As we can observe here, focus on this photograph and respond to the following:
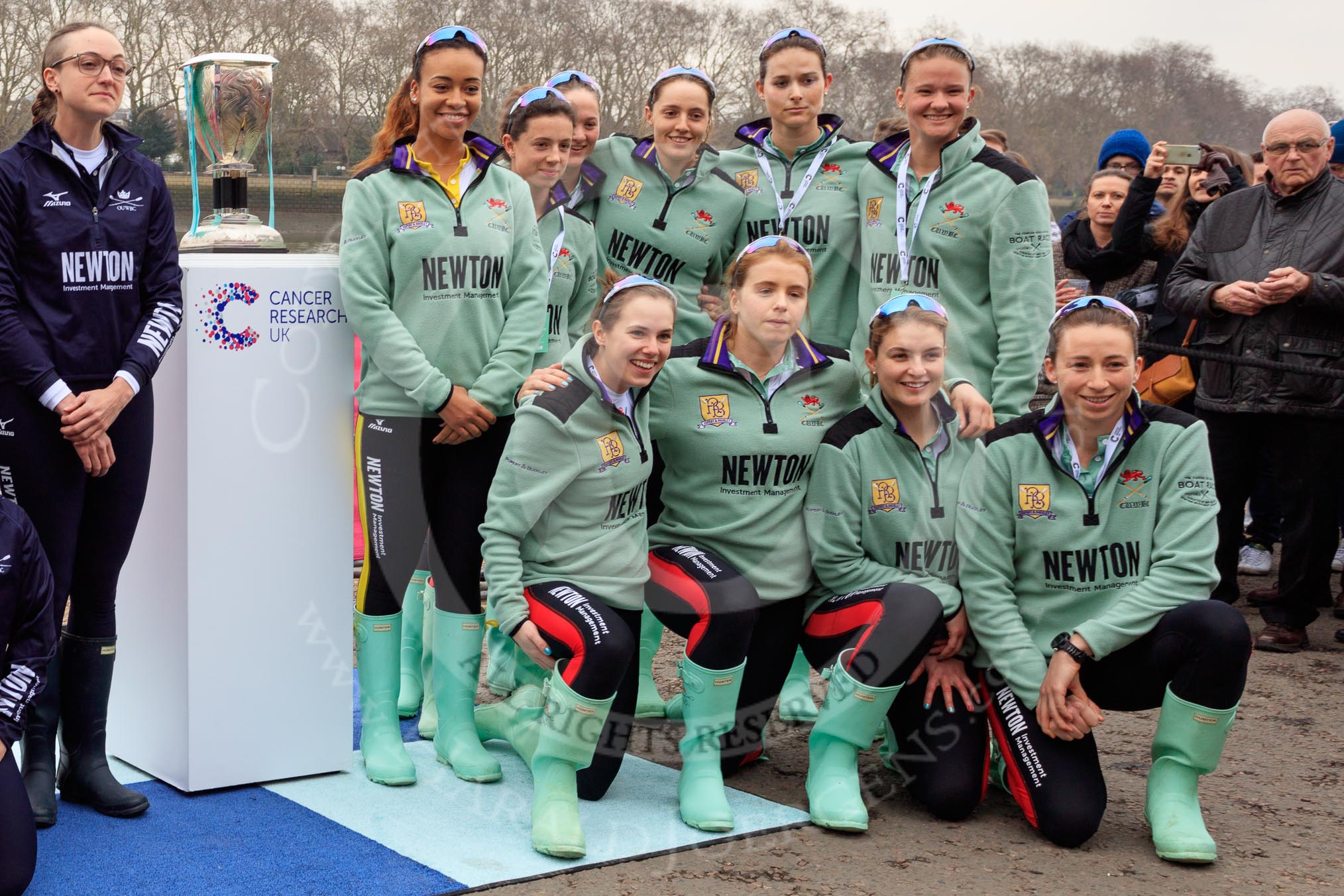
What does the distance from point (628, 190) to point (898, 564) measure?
1404 millimetres

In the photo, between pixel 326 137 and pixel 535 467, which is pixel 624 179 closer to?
pixel 535 467

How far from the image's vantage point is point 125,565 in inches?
136

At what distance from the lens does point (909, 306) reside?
3.29 m

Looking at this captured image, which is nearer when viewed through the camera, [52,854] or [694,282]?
[52,854]

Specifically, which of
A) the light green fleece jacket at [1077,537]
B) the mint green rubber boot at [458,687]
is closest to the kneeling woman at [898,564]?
the light green fleece jacket at [1077,537]

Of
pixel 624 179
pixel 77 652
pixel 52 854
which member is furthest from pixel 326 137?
pixel 52 854

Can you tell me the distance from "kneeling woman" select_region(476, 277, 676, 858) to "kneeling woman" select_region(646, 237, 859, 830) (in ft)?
0.48

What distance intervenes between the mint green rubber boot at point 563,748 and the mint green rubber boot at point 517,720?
32 cm

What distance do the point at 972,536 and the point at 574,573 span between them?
982mm

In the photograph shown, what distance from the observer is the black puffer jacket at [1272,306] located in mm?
4727

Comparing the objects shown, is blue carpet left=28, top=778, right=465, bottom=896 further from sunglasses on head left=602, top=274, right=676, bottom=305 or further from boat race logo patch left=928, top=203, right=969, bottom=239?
boat race logo patch left=928, top=203, right=969, bottom=239

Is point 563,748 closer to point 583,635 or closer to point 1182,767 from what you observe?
point 583,635

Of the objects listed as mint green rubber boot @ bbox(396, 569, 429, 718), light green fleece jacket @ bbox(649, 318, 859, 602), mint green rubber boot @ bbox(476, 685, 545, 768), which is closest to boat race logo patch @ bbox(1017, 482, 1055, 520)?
light green fleece jacket @ bbox(649, 318, 859, 602)

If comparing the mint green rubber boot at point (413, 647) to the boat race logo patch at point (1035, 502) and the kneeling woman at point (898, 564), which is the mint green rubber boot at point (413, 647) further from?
the boat race logo patch at point (1035, 502)
